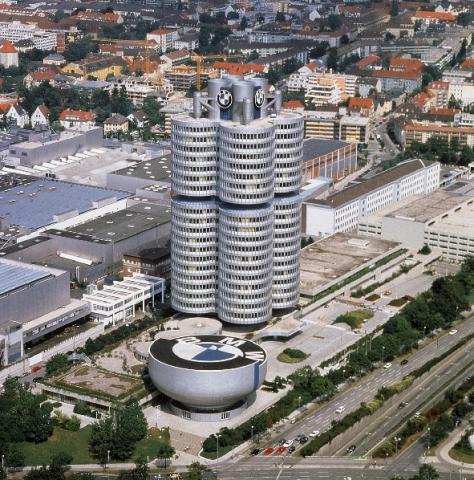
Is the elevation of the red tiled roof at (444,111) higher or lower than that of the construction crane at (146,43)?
lower

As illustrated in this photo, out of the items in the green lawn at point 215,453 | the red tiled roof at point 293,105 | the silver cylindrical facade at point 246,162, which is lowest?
the green lawn at point 215,453

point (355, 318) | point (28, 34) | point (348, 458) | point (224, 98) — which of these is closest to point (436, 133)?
point (355, 318)

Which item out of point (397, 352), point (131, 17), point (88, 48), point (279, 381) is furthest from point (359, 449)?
point (131, 17)

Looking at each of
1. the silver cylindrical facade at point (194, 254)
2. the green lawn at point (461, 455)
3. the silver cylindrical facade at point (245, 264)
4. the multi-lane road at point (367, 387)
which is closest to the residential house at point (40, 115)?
the silver cylindrical facade at point (194, 254)

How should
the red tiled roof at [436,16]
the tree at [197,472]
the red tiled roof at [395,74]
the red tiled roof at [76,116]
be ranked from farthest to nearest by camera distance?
the red tiled roof at [436,16] → the red tiled roof at [395,74] → the red tiled roof at [76,116] → the tree at [197,472]

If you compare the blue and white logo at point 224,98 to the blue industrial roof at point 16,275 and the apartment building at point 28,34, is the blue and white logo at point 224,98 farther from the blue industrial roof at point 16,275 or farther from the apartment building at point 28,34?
the apartment building at point 28,34

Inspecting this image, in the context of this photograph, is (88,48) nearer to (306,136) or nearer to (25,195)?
(306,136)

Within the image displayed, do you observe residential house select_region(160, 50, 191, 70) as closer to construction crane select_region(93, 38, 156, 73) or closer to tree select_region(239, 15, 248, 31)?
construction crane select_region(93, 38, 156, 73)
